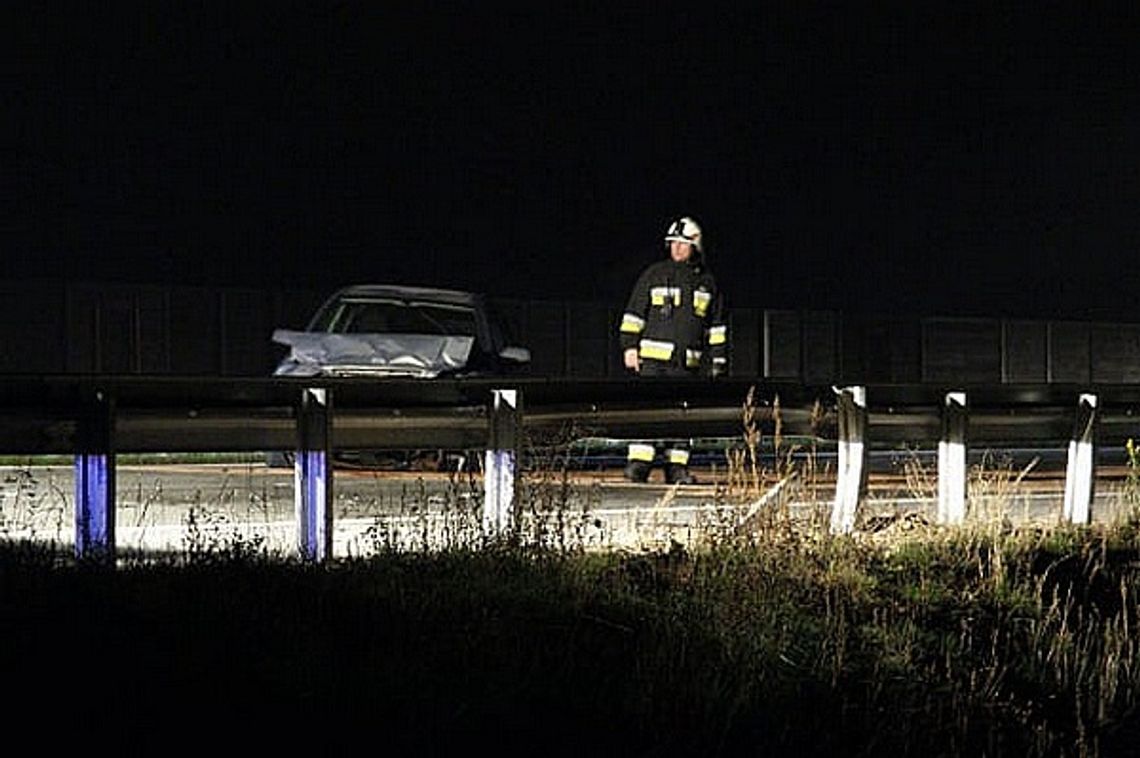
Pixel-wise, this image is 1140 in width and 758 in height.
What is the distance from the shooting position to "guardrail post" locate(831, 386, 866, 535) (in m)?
12.7

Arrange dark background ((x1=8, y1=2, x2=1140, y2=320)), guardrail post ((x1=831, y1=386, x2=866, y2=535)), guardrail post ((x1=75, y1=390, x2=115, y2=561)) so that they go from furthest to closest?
dark background ((x1=8, y1=2, x2=1140, y2=320)) < guardrail post ((x1=831, y1=386, x2=866, y2=535)) < guardrail post ((x1=75, y1=390, x2=115, y2=561))

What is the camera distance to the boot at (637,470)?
1453 centimetres

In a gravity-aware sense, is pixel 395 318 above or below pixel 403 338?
above

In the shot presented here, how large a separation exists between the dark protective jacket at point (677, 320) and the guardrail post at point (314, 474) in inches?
184

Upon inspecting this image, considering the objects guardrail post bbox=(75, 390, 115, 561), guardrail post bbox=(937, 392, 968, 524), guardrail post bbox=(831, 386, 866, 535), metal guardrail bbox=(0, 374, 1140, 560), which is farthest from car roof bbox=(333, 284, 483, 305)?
guardrail post bbox=(75, 390, 115, 561)

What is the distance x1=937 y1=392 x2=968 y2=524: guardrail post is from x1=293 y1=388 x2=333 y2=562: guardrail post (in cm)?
415

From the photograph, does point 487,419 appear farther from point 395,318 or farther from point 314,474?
point 395,318

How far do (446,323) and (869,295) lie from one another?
35.9m

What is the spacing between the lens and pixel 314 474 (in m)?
11.1

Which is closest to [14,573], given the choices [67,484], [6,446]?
[6,446]

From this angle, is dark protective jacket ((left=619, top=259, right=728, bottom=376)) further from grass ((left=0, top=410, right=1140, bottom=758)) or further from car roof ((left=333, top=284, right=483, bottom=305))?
car roof ((left=333, top=284, right=483, bottom=305))

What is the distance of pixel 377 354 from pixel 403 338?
13.5 inches

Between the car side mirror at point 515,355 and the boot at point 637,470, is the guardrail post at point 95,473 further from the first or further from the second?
the car side mirror at point 515,355

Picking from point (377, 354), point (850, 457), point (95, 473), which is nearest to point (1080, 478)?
point (850, 457)
